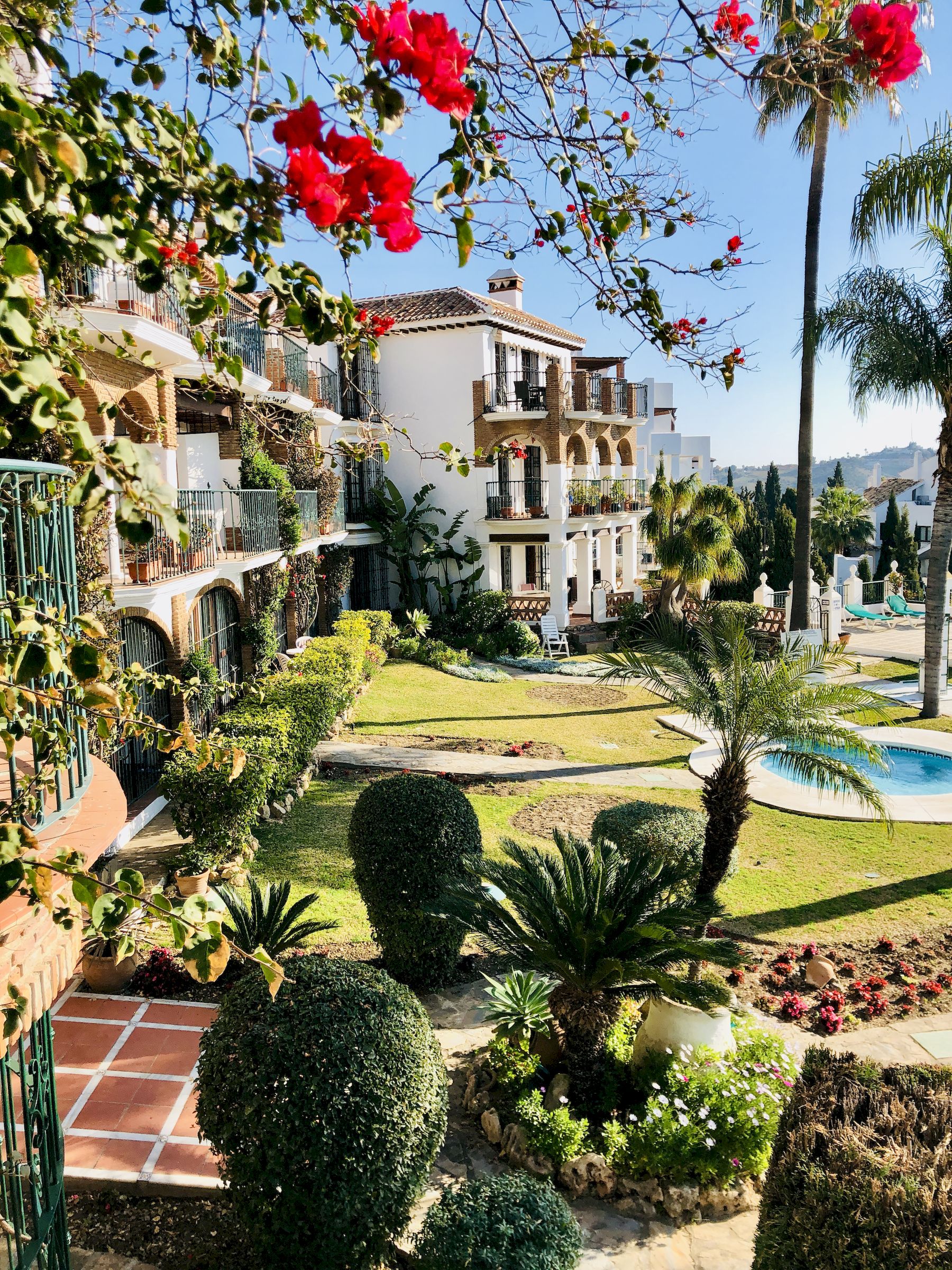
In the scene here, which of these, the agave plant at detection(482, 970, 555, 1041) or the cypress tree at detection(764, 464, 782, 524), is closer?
the agave plant at detection(482, 970, 555, 1041)

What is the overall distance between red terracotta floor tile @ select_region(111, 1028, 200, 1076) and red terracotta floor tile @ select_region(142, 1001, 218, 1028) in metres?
0.13

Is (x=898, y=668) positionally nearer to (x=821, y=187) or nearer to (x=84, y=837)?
(x=821, y=187)

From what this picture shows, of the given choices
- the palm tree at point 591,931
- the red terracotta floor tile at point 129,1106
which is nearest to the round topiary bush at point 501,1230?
the palm tree at point 591,931

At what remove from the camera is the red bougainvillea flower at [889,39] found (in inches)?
108

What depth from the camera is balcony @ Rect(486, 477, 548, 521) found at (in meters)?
31.8

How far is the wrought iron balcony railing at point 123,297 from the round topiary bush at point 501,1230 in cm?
1000

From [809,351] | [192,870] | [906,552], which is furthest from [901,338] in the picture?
[906,552]

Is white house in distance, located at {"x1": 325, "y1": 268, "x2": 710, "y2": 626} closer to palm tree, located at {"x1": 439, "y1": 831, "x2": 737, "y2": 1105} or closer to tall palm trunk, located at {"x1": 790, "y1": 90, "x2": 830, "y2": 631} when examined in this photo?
tall palm trunk, located at {"x1": 790, "y1": 90, "x2": 830, "y2": 631}

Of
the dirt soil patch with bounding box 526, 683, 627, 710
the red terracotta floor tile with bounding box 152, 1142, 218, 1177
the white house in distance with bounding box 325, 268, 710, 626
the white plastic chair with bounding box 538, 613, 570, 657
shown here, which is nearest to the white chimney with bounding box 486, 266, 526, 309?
the white house in distance with bounding box 325, 268, 710, 626

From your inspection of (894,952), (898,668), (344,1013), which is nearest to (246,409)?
(344,1013)

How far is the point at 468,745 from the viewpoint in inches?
741

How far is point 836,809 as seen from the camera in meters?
15.2

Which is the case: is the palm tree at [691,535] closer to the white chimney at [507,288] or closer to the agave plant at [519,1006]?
the white chimney at [507,288]

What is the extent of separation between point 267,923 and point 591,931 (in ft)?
10.5
